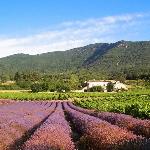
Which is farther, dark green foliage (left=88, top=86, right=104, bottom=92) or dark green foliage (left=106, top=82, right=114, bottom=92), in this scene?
dark green foliage (left=106, top=82, right=114, bottom=92)

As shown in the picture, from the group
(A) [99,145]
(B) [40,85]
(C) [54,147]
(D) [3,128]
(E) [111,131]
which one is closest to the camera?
(C) [54,147]

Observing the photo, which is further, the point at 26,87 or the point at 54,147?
the point at 26,87

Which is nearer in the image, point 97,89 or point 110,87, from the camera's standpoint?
point 97,89

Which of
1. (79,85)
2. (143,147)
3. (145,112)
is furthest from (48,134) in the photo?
(79,85)

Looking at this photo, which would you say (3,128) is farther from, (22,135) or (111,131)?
(111,131)

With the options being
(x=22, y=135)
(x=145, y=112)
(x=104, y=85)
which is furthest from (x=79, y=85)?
(x=22, y=135)

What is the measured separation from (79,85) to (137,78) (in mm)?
26510

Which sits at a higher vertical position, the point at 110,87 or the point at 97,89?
the point at 110,87

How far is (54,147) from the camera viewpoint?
11.2 m

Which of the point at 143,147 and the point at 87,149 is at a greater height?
the point at 143,147

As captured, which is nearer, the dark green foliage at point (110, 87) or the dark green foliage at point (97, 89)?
the dark green foliage at point (97, 89)

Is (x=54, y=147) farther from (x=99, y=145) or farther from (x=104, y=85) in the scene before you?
(x=104, y=85)

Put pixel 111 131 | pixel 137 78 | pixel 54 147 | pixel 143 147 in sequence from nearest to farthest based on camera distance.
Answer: pixel 143 147 → pixel 54 147 → pixel 111 131 → pixel 137 78

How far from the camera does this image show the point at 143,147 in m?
8.28
